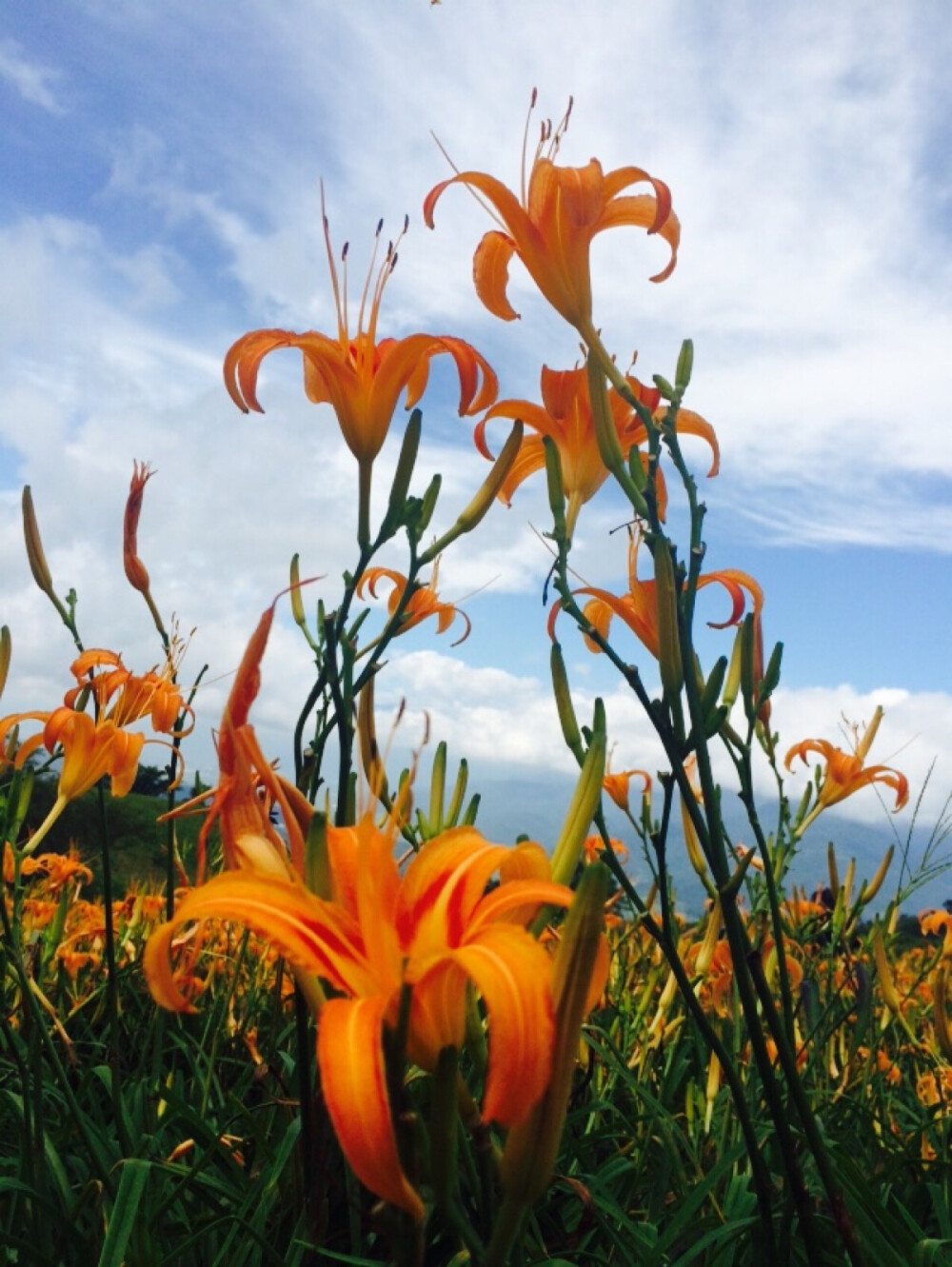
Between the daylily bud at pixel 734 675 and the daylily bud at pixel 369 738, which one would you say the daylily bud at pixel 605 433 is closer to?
the daylily bud at pixel 734 675

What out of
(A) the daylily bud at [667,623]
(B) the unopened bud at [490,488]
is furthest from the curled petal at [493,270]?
(A) the daylily bud at [667,623]

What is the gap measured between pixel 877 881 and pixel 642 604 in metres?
1.38

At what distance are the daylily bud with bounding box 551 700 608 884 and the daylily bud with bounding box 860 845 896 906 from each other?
1.58 m

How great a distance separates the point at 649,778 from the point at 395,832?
1775mm

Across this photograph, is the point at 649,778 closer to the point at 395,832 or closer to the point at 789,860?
the point at 789,860

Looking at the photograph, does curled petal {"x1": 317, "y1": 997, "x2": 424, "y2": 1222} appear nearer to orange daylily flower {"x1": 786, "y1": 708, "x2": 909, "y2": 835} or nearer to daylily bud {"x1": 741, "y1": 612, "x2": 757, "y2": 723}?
daylily bud {"x1": 741, "y1": 612, "x2": 757, "y2": 723}

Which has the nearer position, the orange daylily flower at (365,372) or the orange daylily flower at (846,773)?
the orange daylily flower at (365,372)

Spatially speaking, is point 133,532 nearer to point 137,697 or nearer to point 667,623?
point 137,697

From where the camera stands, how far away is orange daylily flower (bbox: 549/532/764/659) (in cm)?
132

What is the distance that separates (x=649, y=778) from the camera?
8.44 ft

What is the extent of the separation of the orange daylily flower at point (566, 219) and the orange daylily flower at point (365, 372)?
0.15 m

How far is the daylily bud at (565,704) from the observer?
1.31 m

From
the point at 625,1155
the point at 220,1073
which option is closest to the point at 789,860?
the point at 625,1155

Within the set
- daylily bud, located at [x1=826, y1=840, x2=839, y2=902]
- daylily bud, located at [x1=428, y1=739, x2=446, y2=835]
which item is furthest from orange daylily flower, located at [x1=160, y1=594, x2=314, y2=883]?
daylily bud, located at [x1=826, y1=840, x2=839, y2=902]
